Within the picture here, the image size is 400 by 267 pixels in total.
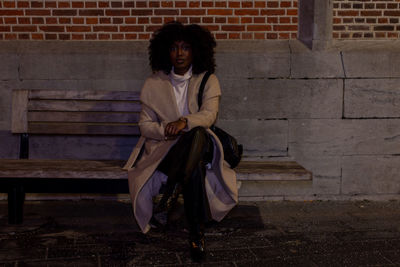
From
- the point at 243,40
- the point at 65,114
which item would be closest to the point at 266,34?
the point at 243,40

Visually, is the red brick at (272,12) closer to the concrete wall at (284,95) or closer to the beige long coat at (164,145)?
the concrete wall at (284,95)

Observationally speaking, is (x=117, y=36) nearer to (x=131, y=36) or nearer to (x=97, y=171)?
(x=131, y=36)

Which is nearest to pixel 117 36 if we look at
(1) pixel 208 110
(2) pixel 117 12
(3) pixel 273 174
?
(2) pixel 117 12

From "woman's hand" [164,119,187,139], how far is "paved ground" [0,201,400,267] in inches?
34.4

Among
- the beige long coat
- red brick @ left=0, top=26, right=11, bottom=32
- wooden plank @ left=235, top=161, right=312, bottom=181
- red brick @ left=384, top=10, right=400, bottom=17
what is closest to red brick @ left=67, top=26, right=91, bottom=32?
red brick @ left=0, top=26, right=11, bottom=32

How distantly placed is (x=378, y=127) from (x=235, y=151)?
7.48 feet

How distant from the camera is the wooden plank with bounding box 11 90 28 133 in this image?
14.3 ft

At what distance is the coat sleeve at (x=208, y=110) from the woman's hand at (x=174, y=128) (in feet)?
0.17

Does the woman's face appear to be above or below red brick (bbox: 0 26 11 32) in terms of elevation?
below

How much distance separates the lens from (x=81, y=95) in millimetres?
4473

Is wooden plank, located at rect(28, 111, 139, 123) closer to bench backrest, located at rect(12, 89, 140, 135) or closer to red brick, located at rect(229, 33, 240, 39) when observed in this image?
bench backrest, located at rect(12, 89, 140, 135)

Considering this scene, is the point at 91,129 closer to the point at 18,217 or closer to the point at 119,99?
the point at 119,99

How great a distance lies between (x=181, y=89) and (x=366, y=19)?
252 centimetres

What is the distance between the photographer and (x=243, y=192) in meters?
5.13
